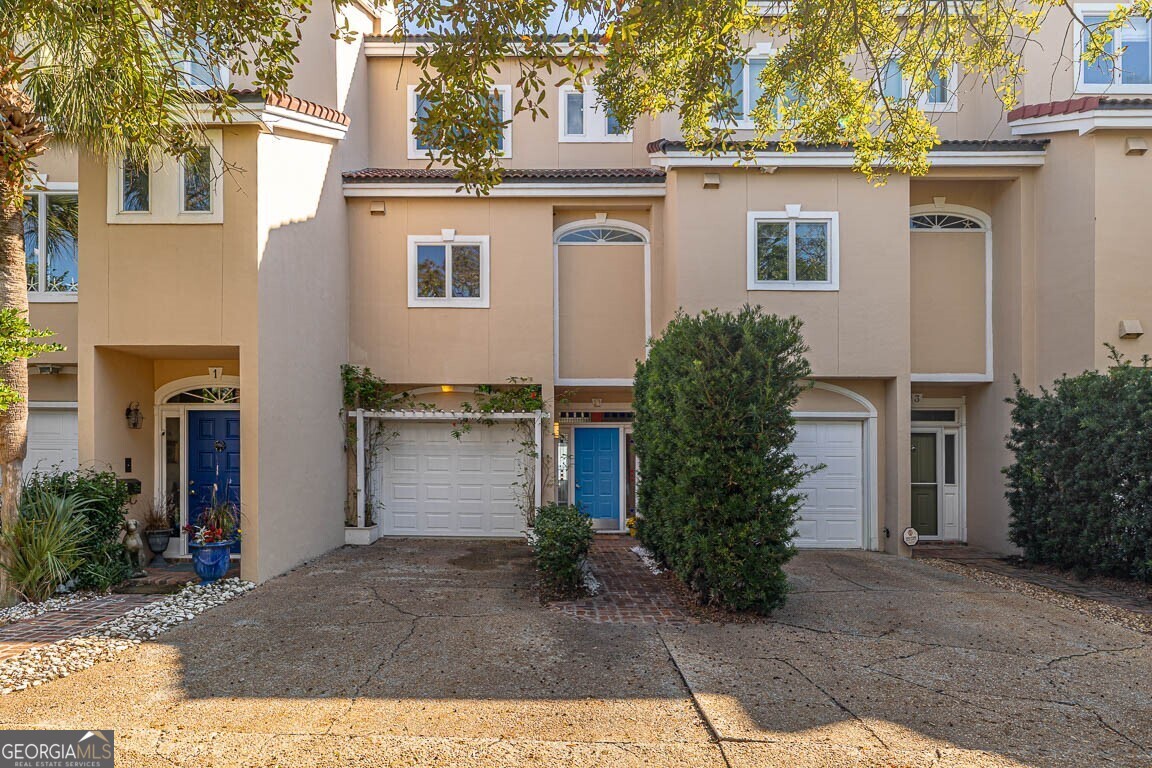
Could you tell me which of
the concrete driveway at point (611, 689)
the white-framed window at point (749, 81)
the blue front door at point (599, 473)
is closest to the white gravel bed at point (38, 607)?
the concrete driveway at point (611, 689)

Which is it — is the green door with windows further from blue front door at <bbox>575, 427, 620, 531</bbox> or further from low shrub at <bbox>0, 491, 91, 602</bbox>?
low shrub at <bbox>0, 491, 91, 602</bbox>

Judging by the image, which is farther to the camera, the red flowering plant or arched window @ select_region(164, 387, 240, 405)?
arched window @ select_region(164, 387, 240, 405)

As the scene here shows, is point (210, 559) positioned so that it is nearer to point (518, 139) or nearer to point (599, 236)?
point (599, 236)

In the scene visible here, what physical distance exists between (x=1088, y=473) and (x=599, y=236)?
7.82 m

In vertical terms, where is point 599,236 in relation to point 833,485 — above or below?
above

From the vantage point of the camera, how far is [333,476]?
10.3 meters

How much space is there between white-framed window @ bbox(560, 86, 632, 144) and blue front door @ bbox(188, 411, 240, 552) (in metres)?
7.68

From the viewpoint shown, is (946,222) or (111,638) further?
Result: (946,222)

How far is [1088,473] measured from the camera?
27.1ft

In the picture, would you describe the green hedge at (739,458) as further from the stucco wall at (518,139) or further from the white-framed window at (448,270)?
the stucco wall at (518,139)

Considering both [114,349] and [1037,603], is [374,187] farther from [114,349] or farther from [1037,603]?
[1037,603]

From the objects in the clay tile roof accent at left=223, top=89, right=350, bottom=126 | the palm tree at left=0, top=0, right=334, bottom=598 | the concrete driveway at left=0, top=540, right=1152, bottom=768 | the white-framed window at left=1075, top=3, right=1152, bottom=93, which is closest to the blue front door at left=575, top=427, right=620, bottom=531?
the concrete driveway at left=0, top=540, right=1152, bottom=768

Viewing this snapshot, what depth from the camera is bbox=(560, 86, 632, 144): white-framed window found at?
39.4 feet

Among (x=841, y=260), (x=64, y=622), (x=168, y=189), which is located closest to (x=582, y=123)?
(x=841, y=260)
